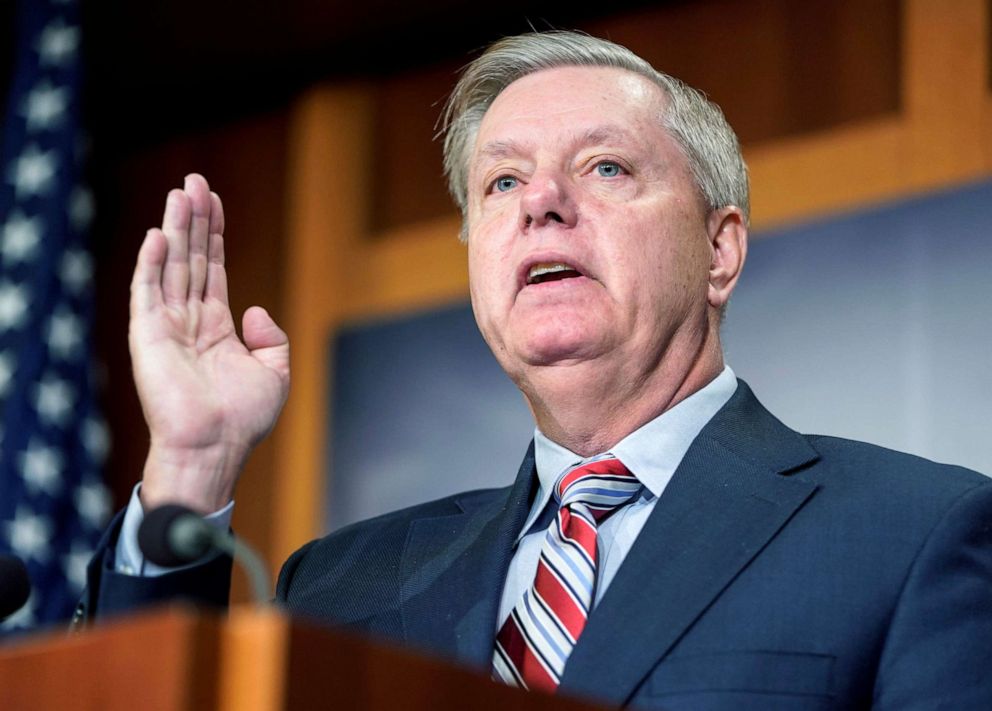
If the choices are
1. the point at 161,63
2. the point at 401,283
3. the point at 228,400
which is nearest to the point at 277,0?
the point at 161,63

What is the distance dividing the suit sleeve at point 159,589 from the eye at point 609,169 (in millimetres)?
939

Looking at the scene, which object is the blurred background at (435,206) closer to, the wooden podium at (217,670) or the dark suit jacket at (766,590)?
the dark suit jacket at (766,590)

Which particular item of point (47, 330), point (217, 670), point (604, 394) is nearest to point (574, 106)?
point (604, 394)

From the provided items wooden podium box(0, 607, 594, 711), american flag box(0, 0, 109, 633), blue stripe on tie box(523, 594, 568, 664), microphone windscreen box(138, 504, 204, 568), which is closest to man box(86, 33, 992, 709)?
blue stripe on tie box(523, 594, 568, 664)

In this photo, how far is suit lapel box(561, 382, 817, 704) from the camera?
1.62m

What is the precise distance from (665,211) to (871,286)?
147 cm

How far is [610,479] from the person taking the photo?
77.2 inches

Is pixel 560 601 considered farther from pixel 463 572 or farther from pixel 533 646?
pixel 463 572

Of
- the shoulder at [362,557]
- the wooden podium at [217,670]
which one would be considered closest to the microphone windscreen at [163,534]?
the wooden podium at [217,670]

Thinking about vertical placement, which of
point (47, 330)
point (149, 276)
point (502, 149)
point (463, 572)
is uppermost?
point (502, 149)

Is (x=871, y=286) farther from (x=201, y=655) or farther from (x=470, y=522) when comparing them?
(x=201, y=655)

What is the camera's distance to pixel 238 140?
476 cm

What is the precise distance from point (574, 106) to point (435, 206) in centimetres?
206

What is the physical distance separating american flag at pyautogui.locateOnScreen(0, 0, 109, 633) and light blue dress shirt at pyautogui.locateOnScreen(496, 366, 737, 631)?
215 cm
